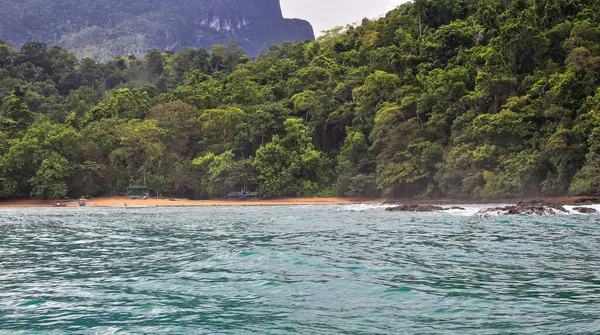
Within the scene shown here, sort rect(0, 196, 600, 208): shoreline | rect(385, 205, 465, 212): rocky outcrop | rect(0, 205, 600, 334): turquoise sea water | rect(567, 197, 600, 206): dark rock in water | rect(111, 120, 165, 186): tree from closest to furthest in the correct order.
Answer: rect(0, 205, 600, 334): turquoise sea water, rect(385, 205, 465, 212): rocky outcrop, rect(567, 197, 600, 206): dark rock in water, rect(0, 196, 600, 208): shoreline, rect(111, 120, 165, 186): tree

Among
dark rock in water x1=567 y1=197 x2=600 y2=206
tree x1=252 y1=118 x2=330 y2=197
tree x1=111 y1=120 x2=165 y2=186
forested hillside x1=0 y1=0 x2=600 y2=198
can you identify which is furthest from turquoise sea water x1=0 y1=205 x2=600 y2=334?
tree x1=111 y1=120 x2=165 y2=186

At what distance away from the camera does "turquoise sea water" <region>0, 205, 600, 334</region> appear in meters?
6.97

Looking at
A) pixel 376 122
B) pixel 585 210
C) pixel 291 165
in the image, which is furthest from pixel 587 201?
pixel 291 165

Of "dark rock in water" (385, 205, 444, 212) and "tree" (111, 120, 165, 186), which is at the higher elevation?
"tree" (111, 120, 165, 186)

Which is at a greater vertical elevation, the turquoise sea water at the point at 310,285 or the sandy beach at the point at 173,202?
the sandy beach at the point at 173,202

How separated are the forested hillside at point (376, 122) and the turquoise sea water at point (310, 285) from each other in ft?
91.1

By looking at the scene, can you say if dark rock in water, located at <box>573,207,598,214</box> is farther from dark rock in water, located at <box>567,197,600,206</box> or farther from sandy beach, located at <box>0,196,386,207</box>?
sandy beach, located at <box>0,196,386,207</box>

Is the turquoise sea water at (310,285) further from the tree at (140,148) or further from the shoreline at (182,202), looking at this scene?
the tree at (140,148)

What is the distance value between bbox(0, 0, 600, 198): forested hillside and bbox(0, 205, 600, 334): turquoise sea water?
91.1 ft

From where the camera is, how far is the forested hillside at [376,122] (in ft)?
139

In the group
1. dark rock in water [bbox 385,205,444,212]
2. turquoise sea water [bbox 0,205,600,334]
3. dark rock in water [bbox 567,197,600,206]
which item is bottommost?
turquoise sea water [bbox 0,205,600,334]

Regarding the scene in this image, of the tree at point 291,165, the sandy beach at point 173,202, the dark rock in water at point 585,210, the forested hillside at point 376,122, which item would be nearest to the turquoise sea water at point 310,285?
the dark rock in water at point 585,210

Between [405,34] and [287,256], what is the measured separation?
196 feet

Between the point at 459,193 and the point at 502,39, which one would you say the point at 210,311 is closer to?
the point at 459,193
